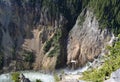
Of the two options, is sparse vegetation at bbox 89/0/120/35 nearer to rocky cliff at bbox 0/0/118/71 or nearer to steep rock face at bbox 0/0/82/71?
rocky cliff at bbox 0/0/118/71

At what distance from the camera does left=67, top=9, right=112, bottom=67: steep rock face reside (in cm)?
7438

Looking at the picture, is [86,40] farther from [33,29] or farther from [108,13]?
[33,29]

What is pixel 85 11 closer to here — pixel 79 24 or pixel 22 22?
pixel 79 24

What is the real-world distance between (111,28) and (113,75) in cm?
4431

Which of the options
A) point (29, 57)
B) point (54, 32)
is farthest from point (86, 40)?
point (29, 57)

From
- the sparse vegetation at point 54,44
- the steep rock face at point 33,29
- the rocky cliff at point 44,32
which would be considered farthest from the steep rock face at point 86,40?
the steep rock face at point 33,29

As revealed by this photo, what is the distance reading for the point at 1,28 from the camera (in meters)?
78.3

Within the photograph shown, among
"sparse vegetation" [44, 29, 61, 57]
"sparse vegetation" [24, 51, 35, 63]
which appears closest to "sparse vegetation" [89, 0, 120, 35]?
"sparse vegetation" [44, 29, 61, 57]

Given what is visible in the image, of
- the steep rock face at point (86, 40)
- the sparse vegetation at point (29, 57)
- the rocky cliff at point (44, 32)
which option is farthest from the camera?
the sparse vegetation at point (29, 57)

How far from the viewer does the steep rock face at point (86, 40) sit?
244 ft

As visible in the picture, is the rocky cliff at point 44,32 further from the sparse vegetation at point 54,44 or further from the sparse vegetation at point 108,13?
the sparse vegetation at point 108,13

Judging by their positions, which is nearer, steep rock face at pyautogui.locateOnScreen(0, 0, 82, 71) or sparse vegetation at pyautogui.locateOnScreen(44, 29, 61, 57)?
sparse vegetation at pyautogui.locateOnScreen(44, 29, 61, 57)

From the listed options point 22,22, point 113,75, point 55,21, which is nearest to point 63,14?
point 55,21

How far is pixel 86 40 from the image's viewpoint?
247 ft
